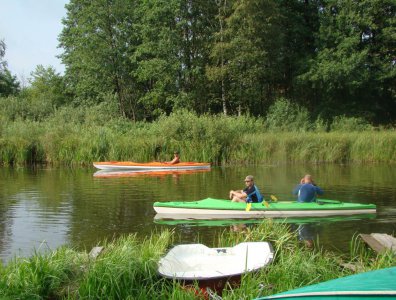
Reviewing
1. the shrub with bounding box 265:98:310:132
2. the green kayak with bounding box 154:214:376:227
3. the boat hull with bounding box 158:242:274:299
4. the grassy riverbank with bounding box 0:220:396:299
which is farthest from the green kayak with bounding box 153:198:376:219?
the shrub with bounding box 265:98:310:132

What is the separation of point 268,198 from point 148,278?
376 inches

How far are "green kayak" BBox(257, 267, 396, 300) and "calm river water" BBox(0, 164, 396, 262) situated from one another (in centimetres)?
501

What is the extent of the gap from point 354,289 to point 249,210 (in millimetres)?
8316

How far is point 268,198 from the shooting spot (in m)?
14.9

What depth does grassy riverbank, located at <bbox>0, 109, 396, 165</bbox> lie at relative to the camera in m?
26.5

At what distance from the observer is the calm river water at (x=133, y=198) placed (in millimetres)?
10078

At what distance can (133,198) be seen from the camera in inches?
594

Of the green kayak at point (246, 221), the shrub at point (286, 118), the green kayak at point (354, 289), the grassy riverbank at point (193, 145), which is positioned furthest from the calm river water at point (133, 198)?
the shrub at point (286, 118)

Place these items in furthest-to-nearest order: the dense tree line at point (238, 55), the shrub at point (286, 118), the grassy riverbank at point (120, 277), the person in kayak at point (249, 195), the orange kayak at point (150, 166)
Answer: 1. the dense tree line at point (238, 55)
2. the shrub at point (286, 118)
3. the orange kayak at point (150, 166)
4. the person in kayak at point (249, 195)
5. the grassy riverbank at point (120, 277)

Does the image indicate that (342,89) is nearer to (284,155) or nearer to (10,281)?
(284,155)

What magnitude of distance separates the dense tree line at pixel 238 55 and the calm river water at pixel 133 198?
1308cm

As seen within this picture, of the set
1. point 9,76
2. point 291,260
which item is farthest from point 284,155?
point 9,76

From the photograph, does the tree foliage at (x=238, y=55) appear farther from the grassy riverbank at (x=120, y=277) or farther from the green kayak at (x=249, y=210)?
the grassy riverbank at (x=120, y=277)

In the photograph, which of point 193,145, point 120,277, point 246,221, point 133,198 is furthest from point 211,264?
point 193,145
